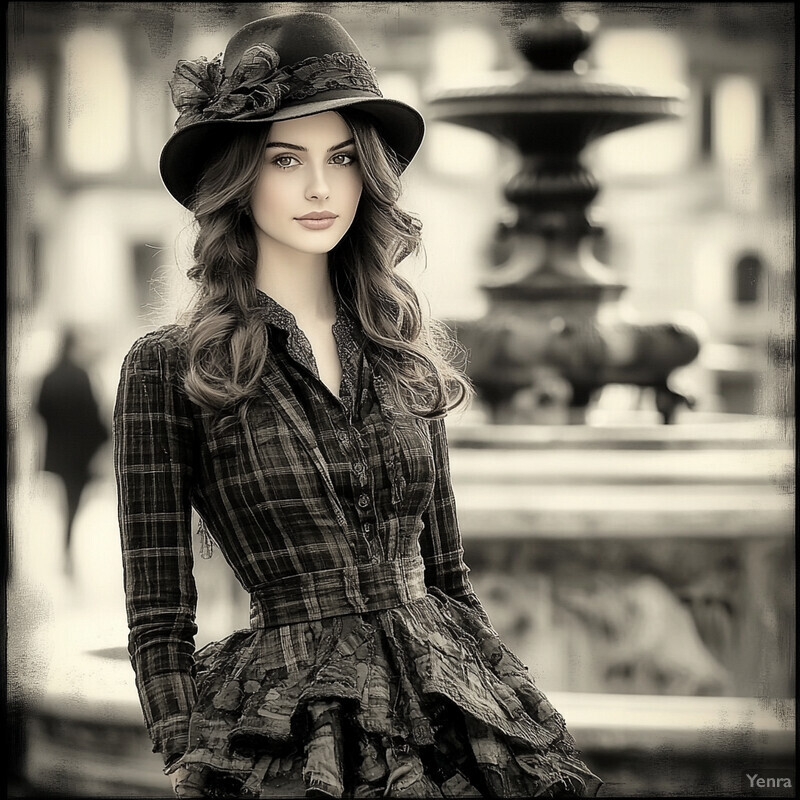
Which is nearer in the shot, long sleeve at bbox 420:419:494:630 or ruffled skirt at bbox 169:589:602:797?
ruffled skirt at bbox 169:589:602:797

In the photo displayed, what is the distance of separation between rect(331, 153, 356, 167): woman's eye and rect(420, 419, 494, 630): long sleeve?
455mm

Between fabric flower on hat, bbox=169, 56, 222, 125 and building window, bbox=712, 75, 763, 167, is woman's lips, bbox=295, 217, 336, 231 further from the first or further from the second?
building window, bbox=712, 75, 763, 167

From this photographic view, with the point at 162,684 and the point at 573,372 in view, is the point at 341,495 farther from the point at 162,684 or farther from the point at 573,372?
the point at 573,372

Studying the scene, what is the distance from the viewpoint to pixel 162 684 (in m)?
1.69

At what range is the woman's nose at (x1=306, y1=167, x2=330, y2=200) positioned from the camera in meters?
1.84

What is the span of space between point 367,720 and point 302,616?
→ 0.62 feet

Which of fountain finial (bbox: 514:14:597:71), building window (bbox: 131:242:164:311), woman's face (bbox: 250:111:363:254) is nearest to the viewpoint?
woman's face (bbox: 250:111:363:254)

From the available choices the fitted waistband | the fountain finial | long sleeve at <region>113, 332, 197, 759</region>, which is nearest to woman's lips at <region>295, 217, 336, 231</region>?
long sleeve at <region>113, 332, 197, 759</region>

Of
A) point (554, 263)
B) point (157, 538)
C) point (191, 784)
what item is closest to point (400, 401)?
point (157, 538)

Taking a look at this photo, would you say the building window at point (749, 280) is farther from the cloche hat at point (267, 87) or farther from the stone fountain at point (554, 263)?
the cloche hat at point (267, 87)

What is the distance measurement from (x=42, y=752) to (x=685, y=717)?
1.75 metres

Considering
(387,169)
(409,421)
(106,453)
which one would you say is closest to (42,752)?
(106,453)

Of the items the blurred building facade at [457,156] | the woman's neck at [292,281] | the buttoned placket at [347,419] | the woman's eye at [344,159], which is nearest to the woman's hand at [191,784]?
the buttoned placket at [347,419]

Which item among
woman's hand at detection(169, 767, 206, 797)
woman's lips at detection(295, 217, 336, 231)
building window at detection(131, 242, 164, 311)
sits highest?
building window at detection(131, 242, 164, 311)
